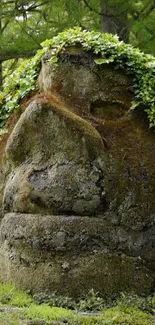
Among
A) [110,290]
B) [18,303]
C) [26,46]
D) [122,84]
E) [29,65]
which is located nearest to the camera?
[18,303]

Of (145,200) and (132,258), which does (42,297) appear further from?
(145,200)

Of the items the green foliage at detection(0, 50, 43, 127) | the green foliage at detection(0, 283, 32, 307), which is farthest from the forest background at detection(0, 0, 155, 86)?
the green foliage at detection(0, 283, 32, 307)

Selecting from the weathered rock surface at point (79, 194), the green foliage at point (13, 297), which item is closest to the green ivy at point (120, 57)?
the weathered rock surface at point (79, 194)

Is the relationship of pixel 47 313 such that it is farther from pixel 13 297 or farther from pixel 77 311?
pixel 13 297

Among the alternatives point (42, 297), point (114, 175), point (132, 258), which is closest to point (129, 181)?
point (114, 175)

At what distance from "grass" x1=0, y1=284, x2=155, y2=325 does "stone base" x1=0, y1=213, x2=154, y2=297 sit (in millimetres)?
129

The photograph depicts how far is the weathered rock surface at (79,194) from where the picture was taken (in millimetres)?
4809

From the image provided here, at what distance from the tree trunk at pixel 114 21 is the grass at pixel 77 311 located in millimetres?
5486

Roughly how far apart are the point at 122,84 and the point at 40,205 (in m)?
1.80

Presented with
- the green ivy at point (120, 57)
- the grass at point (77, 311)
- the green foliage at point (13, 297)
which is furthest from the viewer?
the green ivy at point (120, 57)

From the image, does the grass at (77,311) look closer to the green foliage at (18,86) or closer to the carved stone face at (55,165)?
the carved stone face at (55,165)

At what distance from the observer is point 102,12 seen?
28.3 ft

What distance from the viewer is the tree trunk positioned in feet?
28.0

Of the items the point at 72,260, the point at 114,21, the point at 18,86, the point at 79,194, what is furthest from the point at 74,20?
the point at 72,260
